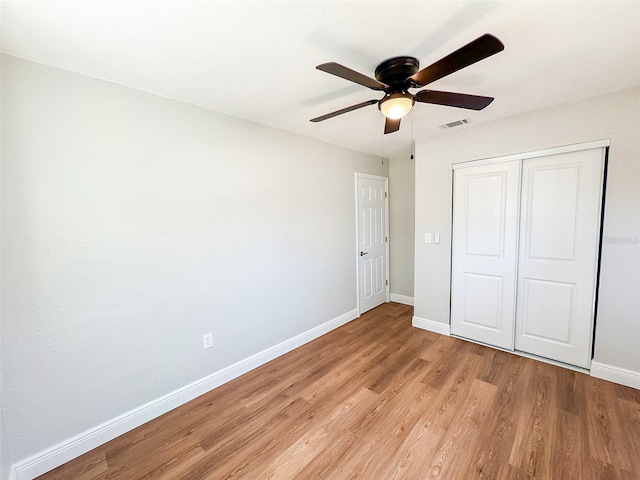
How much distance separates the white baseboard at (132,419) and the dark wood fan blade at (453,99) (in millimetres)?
2571

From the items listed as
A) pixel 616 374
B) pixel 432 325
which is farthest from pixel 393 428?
pixel 616 374

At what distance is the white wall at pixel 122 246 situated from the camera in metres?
1.49

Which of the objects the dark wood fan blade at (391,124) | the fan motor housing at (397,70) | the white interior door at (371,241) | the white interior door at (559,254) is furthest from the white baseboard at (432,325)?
the fan motor housing at (397,70)

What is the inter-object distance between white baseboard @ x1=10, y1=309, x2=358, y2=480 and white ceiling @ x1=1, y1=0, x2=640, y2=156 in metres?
2.30

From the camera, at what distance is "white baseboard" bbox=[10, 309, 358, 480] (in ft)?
5.10

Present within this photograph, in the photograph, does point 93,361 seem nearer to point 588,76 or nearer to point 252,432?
point 252,432

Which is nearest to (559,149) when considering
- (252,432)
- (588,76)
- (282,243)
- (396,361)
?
(588,76)

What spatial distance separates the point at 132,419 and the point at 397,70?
2948 millimetres

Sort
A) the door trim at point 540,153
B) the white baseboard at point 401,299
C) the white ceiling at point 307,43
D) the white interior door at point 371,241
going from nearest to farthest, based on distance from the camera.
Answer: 1. the white ceiling at point 307,43
2. the door trim at point 540,153
3. the white interior door at point 371,241
4. the white baseboard at point 401,299

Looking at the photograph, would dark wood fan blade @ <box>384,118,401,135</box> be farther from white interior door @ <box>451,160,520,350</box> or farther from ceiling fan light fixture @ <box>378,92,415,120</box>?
white interior door @ <box>451,160,520,350</box>

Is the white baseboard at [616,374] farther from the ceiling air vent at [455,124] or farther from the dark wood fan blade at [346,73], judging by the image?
the dark wood fan blade at [346,73]

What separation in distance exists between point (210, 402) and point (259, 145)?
91.3 inches

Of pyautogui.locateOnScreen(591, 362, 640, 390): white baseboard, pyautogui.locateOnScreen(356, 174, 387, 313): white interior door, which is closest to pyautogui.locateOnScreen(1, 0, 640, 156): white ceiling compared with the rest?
pyautogui.locateOnScreen(356, 174, 387, 313): white interior door

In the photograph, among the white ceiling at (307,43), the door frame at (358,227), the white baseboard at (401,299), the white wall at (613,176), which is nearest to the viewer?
the white ceiling at (307,43)
